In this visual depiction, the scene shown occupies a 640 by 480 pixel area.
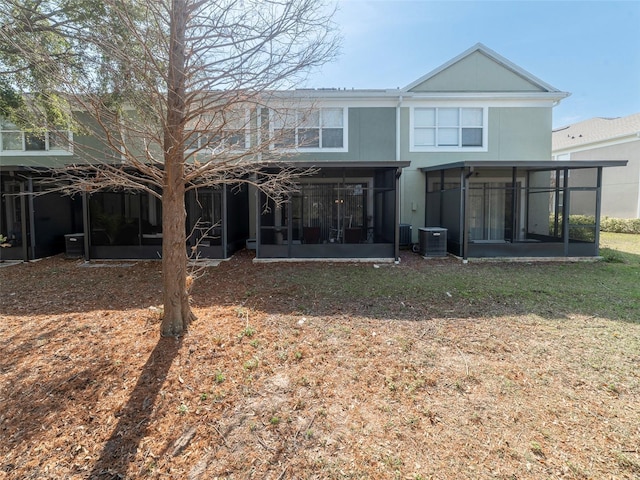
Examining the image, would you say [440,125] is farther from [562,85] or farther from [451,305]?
[451,305]

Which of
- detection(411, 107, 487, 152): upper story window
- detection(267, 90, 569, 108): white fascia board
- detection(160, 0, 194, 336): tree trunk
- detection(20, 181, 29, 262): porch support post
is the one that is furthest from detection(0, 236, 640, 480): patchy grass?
detection(267, 90, 569, 108): white fascia board

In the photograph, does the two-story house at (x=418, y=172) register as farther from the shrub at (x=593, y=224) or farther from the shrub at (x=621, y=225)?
the shrub at (x=621, y=225)

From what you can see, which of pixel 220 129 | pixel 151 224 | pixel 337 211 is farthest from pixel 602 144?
pixel 220 129

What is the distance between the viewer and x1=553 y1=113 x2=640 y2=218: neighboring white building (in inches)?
669

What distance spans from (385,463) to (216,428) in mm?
1312

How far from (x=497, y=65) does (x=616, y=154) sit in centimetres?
1099

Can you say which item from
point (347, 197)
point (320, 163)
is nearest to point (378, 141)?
point (347, 197)

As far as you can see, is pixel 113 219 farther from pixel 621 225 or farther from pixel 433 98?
pixel 621 225

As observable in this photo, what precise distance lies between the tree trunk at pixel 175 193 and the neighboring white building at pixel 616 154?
20.9 metres

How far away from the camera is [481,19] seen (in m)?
10.8

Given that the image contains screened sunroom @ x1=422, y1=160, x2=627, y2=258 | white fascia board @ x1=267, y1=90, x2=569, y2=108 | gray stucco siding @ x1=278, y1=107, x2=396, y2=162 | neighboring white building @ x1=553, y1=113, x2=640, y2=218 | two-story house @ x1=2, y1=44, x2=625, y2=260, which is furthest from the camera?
neighboring white building @ x1=553, y1=113, x2=640, y2=218

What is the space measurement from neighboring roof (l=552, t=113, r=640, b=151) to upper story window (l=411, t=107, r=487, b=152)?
35.1ft

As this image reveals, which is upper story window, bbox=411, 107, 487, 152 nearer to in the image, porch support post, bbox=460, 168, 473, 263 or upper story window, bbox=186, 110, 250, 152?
porch support post, bbox=460, 168, 473, 263

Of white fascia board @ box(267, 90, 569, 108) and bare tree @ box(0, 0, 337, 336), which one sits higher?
white fascia board @ box(267, 90, 569, 108)
